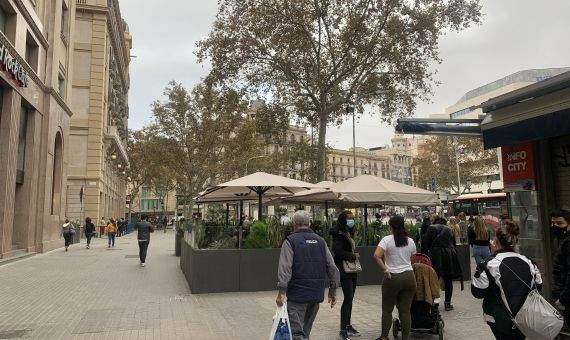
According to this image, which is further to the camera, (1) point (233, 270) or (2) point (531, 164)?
→ (1) point (233, 270)

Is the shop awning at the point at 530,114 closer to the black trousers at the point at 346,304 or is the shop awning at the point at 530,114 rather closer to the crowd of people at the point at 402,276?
the crowd of people at the point at 402,276

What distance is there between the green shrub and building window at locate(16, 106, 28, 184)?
12551 millimetres

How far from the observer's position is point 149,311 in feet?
28.3

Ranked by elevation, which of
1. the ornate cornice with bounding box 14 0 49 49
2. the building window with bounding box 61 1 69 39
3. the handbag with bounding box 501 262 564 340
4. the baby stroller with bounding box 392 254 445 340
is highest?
the building window with bounding box 61 1 69 39

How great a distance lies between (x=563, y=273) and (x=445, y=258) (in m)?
4.36

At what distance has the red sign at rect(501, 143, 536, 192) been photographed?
22.1 feet

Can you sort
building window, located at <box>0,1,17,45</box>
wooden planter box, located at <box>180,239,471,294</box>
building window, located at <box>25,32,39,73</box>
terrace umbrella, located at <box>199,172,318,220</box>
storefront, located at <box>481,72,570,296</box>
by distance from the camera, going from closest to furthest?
1. storefront, located at <box>481,72,570,296</box>
2. wooden planter box, located at <box>180,239,471,294</box>
3. terrace umbrella, located at <box>199,172,318,220</box>
4. building window, located at <box>0,1,17,45</box>
5. building window, located at <box>25,32,39,73</box>

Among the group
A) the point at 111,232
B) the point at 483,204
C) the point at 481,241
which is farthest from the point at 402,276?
the point at 483,204

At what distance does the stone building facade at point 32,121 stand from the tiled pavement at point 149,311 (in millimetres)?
6020

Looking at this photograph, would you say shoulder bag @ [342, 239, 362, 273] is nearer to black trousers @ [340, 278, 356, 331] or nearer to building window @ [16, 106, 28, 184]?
black trousers @ [340, 278, 356, 331]

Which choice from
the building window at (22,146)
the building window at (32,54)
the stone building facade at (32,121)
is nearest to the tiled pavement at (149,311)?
the stone building facade at (32,121)

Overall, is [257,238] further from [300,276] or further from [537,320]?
[537,320]

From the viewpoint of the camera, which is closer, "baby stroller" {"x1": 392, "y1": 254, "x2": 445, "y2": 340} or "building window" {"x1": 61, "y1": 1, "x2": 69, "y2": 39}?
"baby stroller" {"x1": 392, "y1": 254, "x2": 445, "y2": 340}

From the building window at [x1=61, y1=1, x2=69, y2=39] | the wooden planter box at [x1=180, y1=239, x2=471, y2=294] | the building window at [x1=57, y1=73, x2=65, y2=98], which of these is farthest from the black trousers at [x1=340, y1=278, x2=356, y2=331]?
the building window at [x1=61, y1=1, x2=69, y2=39]
